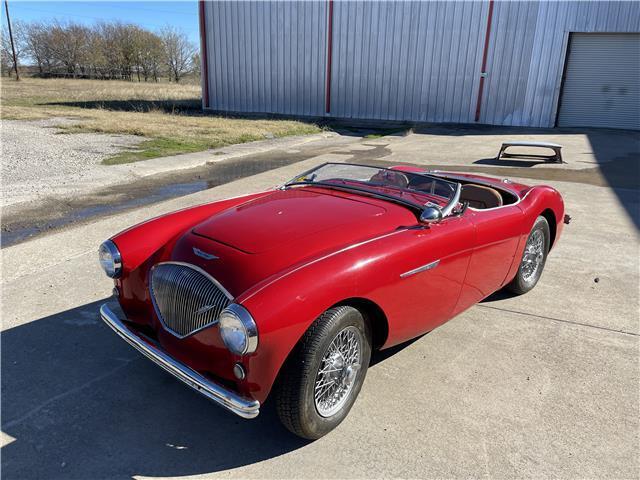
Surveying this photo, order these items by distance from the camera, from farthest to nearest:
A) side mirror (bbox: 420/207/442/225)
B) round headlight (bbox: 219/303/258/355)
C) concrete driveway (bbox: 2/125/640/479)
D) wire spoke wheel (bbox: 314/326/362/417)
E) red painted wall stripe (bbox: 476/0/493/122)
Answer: red painted wall stripe (bbox: 476/0/493/122) → side mirror (bbox: 420/207/442/225) → wire spoke wheel (bbox: 314/326/362/417) → concrete driveway (bbox: 2/125/640/479) → round headlight (bbox: 219/303/258/355)

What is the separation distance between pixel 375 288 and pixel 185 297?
102 centimetres

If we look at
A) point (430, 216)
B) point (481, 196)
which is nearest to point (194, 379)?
point (430, 216)

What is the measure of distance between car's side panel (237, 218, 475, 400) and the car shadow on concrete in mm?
471

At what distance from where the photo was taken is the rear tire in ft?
13.5

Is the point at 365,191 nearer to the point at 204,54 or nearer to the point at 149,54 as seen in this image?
the point at 204,54

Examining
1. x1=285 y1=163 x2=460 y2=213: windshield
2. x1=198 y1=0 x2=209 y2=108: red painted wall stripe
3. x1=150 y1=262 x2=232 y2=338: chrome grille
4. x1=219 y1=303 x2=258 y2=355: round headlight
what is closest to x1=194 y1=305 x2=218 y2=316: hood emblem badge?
x1=150 y1=262 x2=232 y2=338: chrome grille

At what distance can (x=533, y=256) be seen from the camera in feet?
14.0

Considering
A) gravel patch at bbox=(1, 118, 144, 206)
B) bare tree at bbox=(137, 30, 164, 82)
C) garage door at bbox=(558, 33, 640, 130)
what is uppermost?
bare tree at bbox=(137, 30, 164, 82)

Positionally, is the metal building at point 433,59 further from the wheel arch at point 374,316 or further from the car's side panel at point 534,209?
the wheel arch at point 374,316

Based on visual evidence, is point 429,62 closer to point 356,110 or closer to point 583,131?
point 356,110

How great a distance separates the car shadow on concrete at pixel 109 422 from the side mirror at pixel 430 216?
146 cm

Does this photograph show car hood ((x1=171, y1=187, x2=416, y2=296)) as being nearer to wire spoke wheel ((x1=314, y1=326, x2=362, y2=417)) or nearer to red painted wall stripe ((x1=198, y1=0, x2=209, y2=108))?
wire spoke wheel ((x1=314, y1=326, x2=362, y2=417))

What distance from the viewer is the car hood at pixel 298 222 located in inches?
107

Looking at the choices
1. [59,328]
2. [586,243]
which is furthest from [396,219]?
[586,243]
